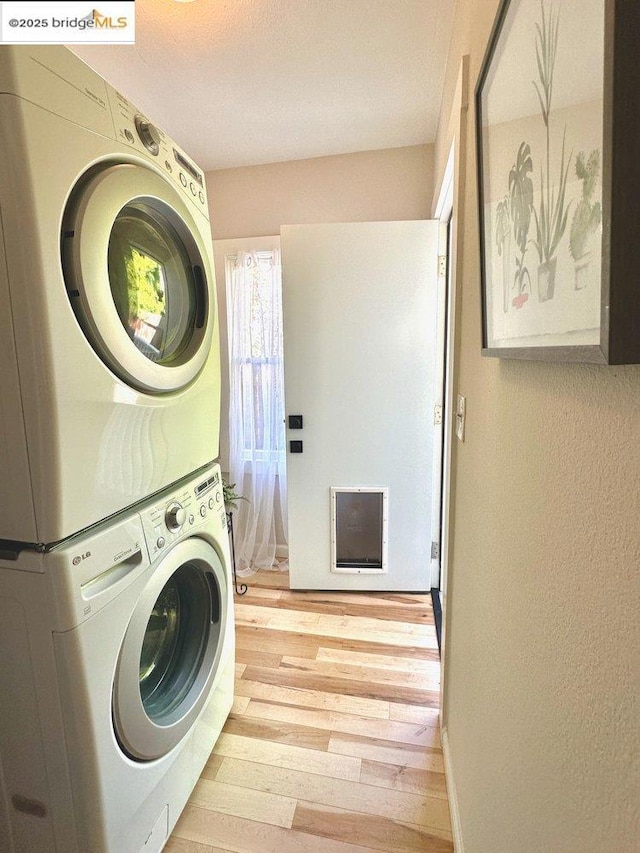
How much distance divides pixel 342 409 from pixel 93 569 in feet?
4.71

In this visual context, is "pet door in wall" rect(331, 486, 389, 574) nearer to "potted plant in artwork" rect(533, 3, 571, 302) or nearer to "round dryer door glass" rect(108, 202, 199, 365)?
"round dryer door glass" rect(108, 202, 199, 365)

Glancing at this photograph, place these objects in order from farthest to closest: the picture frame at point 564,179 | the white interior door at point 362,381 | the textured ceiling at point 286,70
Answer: the white interior door at point 362,381 < the textured ceiling at point 286,70 < the picture frame at point 564,179

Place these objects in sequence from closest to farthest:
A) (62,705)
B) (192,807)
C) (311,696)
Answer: (62,705) → (192,807) → (311,696)

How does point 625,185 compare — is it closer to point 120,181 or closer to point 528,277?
point 528,277

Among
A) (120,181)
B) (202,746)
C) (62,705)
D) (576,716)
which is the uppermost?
(120,181)

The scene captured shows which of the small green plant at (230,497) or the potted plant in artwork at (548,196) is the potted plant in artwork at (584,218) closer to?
the potted plant in artwork at (548,196)

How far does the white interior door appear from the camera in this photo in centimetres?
192

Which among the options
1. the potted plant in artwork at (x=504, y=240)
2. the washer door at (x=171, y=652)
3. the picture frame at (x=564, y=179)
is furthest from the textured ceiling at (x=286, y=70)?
the washer door at (x=171, y=652)

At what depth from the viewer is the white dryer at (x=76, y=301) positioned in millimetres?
647

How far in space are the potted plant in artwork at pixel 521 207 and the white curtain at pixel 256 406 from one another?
1.79 m

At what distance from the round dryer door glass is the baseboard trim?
1.43 m

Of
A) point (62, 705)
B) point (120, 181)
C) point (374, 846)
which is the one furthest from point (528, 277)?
point (374, 846)

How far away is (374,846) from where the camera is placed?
1.06 meters

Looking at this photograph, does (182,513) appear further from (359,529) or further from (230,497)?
(359,529)
